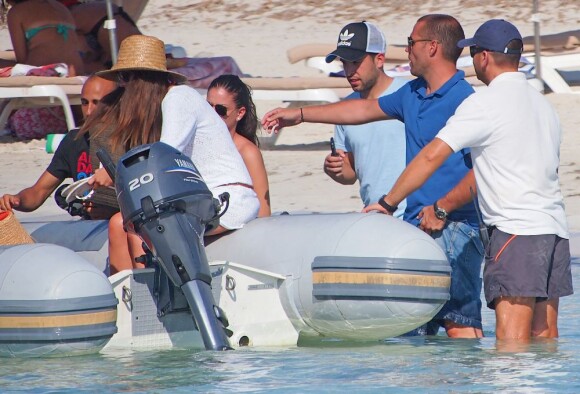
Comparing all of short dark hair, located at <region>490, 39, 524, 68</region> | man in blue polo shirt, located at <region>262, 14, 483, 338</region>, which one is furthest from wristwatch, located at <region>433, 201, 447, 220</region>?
short dark hair, located at <region>490, 39, 524, 68</region>

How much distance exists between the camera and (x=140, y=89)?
5102 mm

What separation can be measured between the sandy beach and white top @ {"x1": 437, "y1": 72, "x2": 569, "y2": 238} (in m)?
4.75

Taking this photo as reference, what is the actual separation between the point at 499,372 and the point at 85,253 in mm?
2231

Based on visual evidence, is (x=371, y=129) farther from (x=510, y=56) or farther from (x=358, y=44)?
(x=510, y=56)

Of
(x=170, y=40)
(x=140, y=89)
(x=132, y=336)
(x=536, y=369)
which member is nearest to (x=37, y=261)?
(x=132, y=336)

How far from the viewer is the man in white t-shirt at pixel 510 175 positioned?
455 centimetres

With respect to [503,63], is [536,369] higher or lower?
lower

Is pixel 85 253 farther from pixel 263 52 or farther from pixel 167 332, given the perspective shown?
pixel 263 52

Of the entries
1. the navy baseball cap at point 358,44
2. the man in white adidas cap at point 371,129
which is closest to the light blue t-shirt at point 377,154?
the man in white adidas cap at point 371,129

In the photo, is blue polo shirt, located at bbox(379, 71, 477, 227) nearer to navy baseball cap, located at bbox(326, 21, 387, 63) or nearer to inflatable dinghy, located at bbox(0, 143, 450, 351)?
inflatable dinghy, located at bbox(0, 143, 450, 351)

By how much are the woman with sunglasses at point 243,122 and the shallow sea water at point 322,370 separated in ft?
2.63

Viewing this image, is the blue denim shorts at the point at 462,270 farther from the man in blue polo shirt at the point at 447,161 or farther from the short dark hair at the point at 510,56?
the short dark hair at the point at 510,56

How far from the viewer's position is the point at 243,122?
18.7 ft

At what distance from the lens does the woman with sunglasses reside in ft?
18.1
